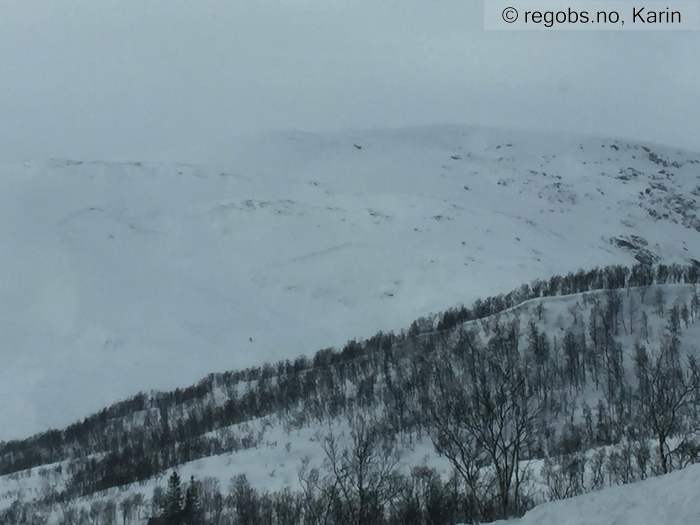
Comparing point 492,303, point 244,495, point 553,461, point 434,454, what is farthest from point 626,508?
point 492,303

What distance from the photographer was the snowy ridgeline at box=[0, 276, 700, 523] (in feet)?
338

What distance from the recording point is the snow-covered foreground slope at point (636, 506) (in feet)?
57.2

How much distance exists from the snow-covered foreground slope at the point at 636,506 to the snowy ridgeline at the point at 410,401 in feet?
242

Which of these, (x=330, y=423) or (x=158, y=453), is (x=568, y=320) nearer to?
(x=330, y=423)

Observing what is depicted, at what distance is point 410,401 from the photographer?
404ft

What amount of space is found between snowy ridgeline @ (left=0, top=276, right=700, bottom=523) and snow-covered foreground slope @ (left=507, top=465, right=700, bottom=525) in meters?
73.8

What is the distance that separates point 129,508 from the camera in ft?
307

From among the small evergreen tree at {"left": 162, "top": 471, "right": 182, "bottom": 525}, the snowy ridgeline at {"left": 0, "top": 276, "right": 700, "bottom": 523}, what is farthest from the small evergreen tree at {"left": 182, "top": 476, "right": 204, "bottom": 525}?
the snowy ridgeline at {"left": 0, "top": 276, "right": 700, "bottom": 523}

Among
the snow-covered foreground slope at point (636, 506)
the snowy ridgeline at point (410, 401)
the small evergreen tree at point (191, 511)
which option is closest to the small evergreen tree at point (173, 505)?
the small evergreen tree at point (191, 511)

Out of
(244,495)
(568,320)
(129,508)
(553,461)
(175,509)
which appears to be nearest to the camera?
(175,509)

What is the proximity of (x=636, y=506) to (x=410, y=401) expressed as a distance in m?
106

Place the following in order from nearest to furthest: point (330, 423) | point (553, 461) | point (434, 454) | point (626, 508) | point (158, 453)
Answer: point (626, 508) < point (553, 461) < point (434, 454) < point (330, 423) < point (158, 453)

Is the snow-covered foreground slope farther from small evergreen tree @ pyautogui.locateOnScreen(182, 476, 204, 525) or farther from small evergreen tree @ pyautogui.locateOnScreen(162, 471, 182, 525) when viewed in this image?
small evergreen tree @ pyautogui.locateOnScreen(182, 476, 204, 525)

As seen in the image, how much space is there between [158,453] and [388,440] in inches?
1821
